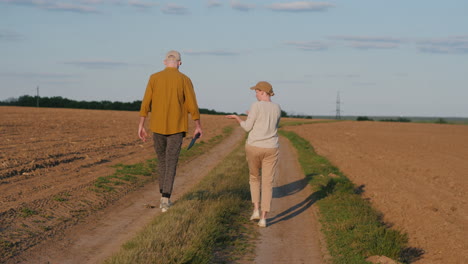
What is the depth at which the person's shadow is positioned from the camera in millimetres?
9151

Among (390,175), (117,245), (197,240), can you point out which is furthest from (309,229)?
(390,175)

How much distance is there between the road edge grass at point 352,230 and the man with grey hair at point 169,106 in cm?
275

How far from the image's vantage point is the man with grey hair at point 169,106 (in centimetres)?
840

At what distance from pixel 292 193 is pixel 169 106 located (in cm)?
465

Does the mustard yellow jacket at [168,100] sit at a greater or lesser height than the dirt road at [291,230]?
greater

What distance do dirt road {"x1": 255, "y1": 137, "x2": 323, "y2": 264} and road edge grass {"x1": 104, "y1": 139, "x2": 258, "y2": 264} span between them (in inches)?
10.0

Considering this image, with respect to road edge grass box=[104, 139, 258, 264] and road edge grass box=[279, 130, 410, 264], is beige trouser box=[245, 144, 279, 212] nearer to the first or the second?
road edge grass box=[104, 139, 258, 264]

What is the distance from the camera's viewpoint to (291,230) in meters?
8.21

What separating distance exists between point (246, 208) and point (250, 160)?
62.1 inches

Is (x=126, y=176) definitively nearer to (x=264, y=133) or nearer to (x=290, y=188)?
(x=290, y=188)

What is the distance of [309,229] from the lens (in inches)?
329

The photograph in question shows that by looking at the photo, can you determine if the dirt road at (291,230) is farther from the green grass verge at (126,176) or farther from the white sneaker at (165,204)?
the green grass verge at (126,176)

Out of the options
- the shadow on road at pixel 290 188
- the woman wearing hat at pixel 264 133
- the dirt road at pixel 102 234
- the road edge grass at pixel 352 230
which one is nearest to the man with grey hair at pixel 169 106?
the dirt road at pixel 102 234

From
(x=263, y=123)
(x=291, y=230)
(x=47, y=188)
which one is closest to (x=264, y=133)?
(x=263, y=123)
